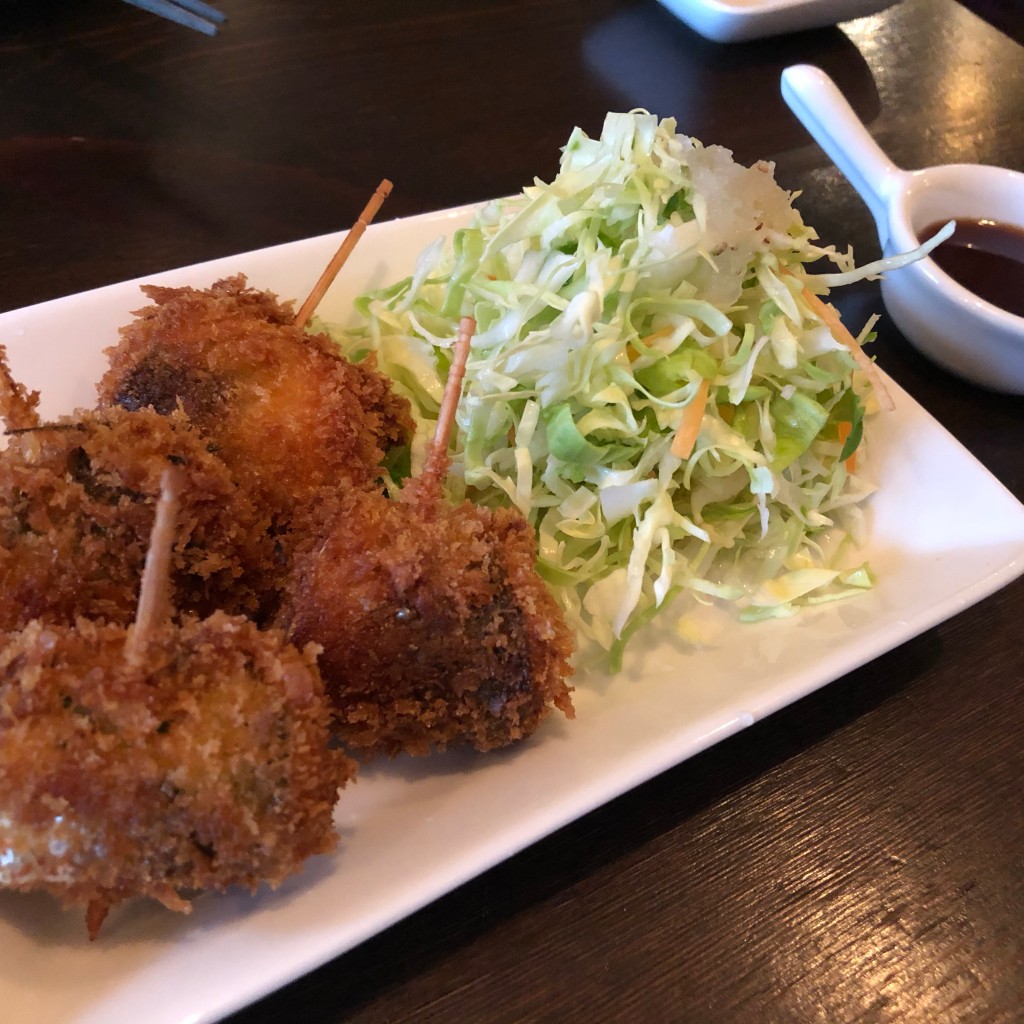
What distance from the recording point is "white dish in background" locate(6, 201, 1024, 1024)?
120 cm

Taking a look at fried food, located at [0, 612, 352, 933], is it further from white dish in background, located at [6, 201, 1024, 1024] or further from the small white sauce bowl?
the small white sauce bowl

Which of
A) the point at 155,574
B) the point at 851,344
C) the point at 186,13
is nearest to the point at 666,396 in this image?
the point at 851,344

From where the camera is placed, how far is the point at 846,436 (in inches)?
79.0

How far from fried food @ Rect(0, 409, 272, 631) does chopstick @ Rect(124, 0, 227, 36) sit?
2.17 meters

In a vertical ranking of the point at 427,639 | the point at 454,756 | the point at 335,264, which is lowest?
the point at 454,756

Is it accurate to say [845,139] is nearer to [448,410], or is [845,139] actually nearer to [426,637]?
[448,410]

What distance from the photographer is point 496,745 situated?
4.99ft

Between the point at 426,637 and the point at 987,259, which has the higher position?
the point at 987,259

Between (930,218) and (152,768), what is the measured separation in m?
2.50

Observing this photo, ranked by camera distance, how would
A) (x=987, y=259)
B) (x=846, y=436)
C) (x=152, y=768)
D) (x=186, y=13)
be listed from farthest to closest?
(x=186, y=13), (x=987, y=259), (x=846, y=436), (x=152, y=768)

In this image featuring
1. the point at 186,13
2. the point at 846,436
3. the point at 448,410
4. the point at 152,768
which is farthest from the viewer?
the point at 186,13

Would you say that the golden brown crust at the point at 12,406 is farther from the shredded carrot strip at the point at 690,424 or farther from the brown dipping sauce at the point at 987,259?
the brown dipping sauce at the point at 987,259

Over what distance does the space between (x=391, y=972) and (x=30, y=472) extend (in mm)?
1069

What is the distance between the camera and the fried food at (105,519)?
1460mm
